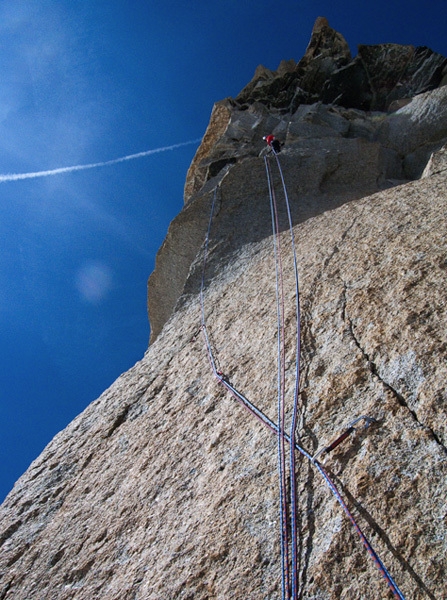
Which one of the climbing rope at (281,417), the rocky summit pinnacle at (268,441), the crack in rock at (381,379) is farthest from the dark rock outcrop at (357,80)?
the crack in rock at (381,379)

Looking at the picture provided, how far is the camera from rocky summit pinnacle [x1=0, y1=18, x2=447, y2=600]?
1854 millimetres

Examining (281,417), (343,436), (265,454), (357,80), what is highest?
(357,80)

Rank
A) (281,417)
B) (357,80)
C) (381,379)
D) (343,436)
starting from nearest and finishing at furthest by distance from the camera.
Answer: (343,436), (381,379), (281,417), (357,80)

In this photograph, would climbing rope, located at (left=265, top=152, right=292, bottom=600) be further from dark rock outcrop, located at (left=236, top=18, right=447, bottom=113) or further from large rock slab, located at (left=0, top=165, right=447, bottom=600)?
dark rock outcrop, located at (left=236, top=18, right=447, bottom=113)

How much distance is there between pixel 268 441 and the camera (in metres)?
2.48

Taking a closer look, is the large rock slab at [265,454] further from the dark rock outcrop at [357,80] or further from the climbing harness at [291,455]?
the dark rock outcrop at [357,80]

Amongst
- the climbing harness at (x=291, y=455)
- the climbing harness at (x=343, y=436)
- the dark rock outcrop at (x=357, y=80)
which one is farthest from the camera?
the dark rock outcrop at (x=357, y=80)

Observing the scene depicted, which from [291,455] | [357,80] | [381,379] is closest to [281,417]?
[291,455]

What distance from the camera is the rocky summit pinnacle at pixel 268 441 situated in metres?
1.85

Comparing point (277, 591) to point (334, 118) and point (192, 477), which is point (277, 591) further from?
point (334, 118)

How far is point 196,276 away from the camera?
17.8 feet

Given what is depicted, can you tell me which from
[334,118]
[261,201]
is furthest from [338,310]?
[334,118]

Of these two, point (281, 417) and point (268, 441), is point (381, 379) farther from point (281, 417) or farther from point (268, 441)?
point (268, 441)

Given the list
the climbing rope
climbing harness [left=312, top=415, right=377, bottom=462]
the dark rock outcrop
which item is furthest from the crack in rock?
the dark rock outcrop
